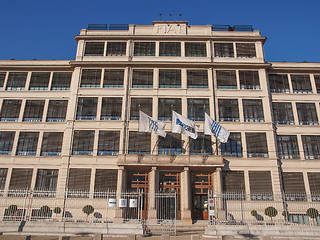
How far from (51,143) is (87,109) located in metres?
5.63

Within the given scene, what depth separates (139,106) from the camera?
31.5 metres

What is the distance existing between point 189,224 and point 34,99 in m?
23.2

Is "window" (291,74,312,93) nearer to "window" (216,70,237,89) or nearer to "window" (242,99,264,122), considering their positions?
"window" (242,99,264,122)

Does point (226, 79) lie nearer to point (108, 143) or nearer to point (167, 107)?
point (167, 107)

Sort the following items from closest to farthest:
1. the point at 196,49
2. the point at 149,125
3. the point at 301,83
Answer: the point at 149,125 → the point at 301,83 → the point at 196,49

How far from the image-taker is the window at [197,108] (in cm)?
3116

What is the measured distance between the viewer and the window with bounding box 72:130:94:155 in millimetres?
29812

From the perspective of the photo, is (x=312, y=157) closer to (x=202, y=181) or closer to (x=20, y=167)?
(x=202, y=181)

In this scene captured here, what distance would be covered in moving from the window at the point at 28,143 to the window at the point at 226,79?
2269 centimetres

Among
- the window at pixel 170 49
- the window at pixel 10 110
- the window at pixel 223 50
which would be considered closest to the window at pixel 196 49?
the window at pixel 170 49

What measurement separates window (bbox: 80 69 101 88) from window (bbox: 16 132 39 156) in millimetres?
8142

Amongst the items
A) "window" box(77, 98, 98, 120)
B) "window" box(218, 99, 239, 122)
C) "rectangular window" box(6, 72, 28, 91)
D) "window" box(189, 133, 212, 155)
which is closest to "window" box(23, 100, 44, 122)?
"rectangular window" box(6, 72, 28, 91)

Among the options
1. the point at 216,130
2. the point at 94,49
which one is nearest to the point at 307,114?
the point at 216,130

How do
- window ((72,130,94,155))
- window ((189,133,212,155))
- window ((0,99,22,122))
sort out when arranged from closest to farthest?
window ((189,133,212,155)), window ((72,130,94,155)), window ((0,99,22,122))
